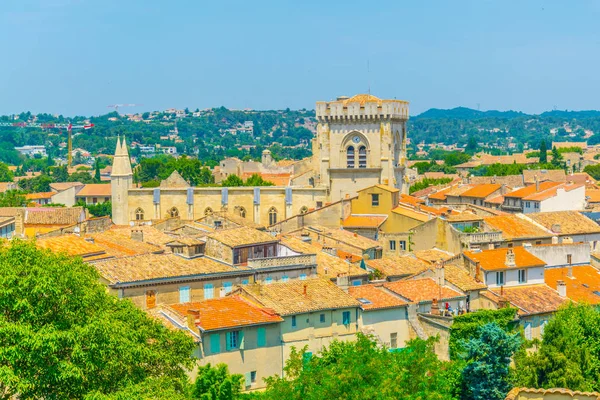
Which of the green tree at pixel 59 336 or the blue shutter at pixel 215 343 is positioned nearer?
the green tree at pixel 59 336

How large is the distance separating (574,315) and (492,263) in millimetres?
8900

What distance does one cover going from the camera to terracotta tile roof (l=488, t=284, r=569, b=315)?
48.7 m

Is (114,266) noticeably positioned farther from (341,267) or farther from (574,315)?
(574,315)

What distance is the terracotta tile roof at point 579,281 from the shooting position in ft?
172

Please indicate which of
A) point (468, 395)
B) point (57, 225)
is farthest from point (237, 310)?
point (57, 225)

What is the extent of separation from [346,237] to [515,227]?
33.2 feet

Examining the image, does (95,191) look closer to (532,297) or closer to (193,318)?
(532,297)

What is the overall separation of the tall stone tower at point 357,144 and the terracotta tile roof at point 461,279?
90.1 ft

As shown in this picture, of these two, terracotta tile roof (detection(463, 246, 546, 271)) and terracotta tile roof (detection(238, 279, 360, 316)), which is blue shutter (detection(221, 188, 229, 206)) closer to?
terracotta tile roof (detection(463, 246, 546, 271))

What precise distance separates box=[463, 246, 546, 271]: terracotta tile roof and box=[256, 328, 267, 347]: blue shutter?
14611mm

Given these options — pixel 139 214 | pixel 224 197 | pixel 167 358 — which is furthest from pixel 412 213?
pixel 167 358

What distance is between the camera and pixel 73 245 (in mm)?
48969

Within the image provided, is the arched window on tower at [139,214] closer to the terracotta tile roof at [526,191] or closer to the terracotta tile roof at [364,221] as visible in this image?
the terracotta tile roof at [364,221]

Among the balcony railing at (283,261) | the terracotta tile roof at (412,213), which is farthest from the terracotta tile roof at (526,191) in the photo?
the balcony railing at (283,261)
